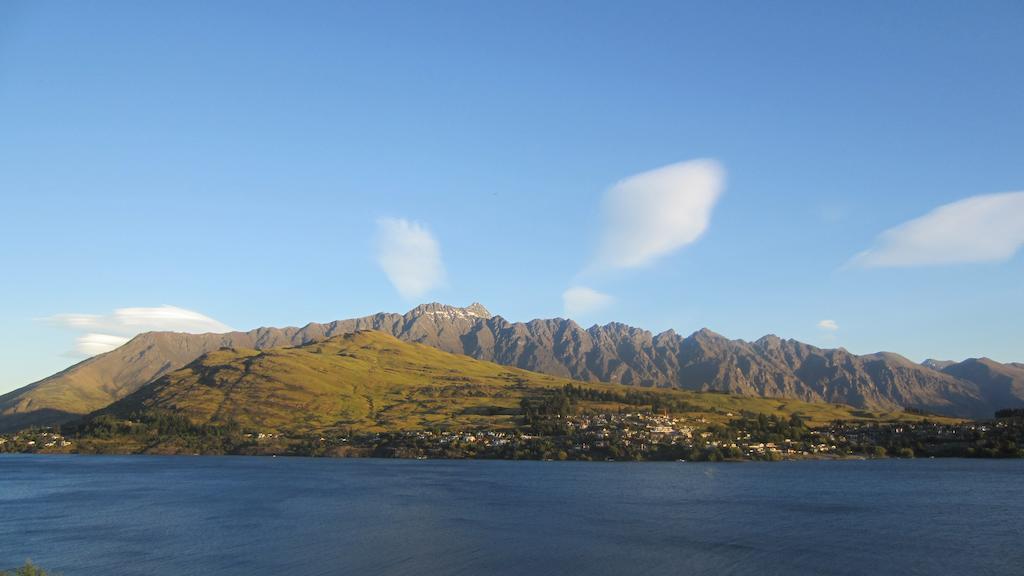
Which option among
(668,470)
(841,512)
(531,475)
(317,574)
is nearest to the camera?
(317,574)

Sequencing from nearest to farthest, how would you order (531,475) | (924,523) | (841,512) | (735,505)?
(924,523)
(841,512)
(735,505)
(531,475)

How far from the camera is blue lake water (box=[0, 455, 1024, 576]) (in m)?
61.9

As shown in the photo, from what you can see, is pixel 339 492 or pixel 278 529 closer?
pixel 278 529

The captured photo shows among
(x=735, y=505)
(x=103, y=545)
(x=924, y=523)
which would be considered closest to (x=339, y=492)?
(x=103, y=545)

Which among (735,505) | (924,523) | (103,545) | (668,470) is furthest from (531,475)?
(103,545)

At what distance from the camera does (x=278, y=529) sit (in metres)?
81.8

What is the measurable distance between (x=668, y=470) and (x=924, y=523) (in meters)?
87.7

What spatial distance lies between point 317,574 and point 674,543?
35.0 m

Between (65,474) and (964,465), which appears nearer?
(65,474)

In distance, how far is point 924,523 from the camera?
84.9 metres

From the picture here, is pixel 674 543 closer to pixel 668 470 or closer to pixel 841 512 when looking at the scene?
pixel 841 512

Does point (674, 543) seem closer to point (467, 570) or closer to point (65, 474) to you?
point (467, 570)

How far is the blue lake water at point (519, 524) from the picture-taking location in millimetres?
61938

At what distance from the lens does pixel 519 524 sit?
8450cm
